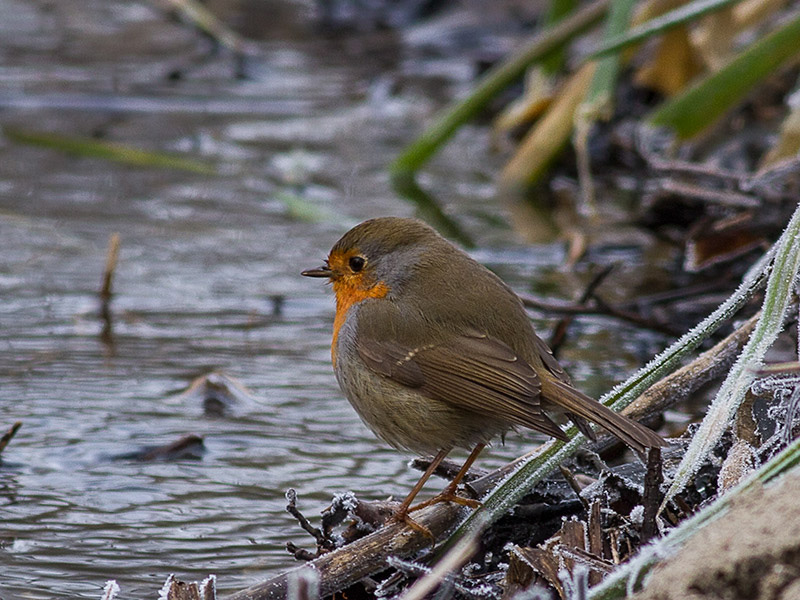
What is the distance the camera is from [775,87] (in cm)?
720

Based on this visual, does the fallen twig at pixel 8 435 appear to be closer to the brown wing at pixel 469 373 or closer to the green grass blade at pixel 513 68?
the brown wing at pixel 469 373

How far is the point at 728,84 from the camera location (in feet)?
17.9

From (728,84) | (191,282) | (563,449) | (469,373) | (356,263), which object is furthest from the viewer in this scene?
(191,282)

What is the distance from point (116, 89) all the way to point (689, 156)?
4212mm

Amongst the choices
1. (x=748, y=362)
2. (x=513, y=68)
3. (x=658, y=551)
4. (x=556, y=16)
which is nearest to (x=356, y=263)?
(x=748, y=362)

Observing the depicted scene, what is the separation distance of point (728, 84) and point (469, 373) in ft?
9.12

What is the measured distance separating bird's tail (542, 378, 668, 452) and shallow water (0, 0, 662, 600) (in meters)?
0.82

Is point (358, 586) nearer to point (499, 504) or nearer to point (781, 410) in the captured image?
point (499, 504)

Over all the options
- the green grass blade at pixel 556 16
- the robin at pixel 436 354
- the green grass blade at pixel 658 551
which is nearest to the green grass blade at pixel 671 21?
the robin at pixel 436 354

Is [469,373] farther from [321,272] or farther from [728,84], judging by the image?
[728,84]

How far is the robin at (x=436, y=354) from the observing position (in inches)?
123

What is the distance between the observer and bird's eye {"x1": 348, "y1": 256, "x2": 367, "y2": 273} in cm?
371

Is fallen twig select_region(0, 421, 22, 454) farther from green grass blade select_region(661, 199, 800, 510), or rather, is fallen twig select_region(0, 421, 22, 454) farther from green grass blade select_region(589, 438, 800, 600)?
green grass blade select_region(589, 438, 800, 600)

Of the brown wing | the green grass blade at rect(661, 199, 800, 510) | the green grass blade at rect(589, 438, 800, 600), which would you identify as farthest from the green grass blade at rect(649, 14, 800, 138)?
the green grass blade at rect(589, 438, 800, 600)
